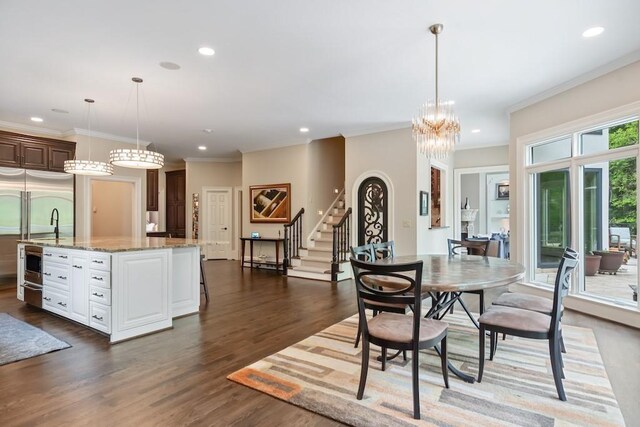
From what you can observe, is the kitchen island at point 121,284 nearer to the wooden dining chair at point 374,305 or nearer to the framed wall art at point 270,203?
the wooden dining chair at point 374,305

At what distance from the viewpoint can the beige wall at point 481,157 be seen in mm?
8258

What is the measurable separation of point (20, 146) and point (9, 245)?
170cm

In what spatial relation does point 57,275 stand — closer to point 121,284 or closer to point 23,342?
point 23,342

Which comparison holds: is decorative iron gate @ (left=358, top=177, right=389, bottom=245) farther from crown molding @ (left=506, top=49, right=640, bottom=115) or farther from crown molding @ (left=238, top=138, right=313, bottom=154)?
crown molding @ (left=506, top=49, right=640, bottom=115)

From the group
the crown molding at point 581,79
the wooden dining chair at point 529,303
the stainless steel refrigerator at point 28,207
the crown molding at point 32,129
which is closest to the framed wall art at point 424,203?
the crown molding at point 581,79

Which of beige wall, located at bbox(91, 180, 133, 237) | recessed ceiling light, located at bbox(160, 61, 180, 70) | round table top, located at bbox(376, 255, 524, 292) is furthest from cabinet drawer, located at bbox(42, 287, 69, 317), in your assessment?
beige wall, located at bbox(91, 180, 133, 237)

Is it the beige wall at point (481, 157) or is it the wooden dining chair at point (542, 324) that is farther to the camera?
the beige wall at point (481, 157)

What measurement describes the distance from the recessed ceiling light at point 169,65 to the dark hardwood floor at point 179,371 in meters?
2.89

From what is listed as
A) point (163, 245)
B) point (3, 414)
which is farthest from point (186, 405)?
point (163, 245)

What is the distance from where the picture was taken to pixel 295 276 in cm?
718

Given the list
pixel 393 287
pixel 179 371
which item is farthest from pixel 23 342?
pixel 393 287

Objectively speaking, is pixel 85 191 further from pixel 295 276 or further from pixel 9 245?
pixel 295 276

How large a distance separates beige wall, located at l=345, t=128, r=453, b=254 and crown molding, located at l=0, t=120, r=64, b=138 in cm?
579

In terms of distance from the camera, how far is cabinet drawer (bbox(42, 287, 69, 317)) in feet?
→ 13.1
